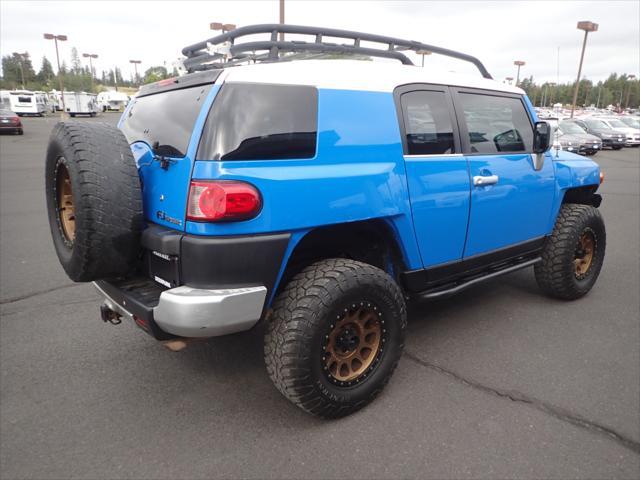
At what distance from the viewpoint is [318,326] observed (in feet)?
7.73

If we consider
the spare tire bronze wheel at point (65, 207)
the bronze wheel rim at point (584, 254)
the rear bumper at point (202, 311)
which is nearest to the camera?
the rear bumper at point (202, 311)

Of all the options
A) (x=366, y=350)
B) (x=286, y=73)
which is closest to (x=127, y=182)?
(x=286, y=73)

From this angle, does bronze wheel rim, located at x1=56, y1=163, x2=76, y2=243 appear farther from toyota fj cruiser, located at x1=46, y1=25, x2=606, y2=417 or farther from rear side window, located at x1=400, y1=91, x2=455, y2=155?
rear side window, located at x1=400, y1=91, x2=455, y2=155

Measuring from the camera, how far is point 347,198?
2441mm

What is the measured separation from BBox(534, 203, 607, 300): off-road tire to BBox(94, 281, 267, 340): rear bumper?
2994 millimetres

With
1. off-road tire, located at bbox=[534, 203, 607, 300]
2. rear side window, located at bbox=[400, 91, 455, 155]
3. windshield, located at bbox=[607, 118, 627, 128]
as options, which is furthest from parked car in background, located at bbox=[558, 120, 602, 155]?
rear side window, located at bbox=[400, 91, 455, 155]

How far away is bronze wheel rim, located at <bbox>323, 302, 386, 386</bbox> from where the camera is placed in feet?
8.36

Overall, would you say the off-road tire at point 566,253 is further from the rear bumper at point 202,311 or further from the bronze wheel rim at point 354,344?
the rear bumper at point 202,311

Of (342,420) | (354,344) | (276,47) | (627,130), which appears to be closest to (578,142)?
(627,130)

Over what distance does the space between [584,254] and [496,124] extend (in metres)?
1.88

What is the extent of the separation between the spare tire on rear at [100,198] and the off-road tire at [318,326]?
869mm

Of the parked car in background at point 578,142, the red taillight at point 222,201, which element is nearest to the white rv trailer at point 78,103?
the parked car in background at point 578,142

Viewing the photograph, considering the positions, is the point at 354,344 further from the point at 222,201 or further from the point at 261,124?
the point at 261,124

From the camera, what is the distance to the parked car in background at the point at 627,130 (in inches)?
990
